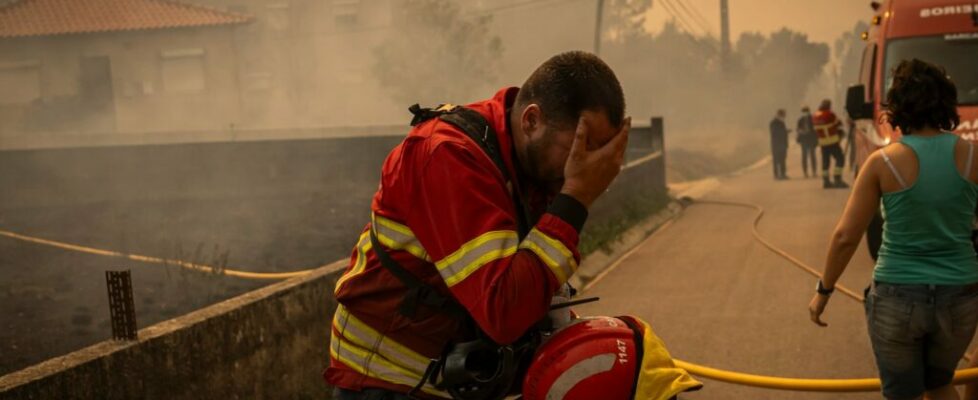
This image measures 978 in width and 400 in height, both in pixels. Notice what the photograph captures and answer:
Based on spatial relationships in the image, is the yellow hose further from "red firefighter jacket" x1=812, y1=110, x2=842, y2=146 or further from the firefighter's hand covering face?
"red firefighter jacket" x1=812, y1=110, x2=842, y2=146

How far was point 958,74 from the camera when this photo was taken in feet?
33.8

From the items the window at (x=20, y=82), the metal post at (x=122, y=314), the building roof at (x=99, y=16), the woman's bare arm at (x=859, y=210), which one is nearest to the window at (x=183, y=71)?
the building roof at (x=99, y=16)

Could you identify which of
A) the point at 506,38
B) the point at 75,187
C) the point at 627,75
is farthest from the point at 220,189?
the point at 627,75

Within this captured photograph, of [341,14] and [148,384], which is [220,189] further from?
[341,14]

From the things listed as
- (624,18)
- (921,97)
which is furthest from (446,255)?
(624,18)

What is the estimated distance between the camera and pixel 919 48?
414 inches

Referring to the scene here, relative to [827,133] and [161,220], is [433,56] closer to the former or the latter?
[827,133]

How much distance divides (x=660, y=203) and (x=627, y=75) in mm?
55754

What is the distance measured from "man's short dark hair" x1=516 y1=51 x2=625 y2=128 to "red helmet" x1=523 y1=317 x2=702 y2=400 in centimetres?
50

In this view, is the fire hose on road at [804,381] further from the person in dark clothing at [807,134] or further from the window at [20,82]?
the person in dark clothing at [807,134]

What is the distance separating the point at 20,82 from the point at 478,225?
65.2 ft

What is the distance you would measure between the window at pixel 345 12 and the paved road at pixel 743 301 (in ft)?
81.7

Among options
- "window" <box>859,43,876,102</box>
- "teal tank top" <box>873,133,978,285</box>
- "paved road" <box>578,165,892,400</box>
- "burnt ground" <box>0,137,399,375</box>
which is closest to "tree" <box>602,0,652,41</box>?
"burnt ground" <box>0,137,399,375</box>

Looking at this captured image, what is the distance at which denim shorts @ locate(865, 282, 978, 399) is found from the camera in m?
3.75
